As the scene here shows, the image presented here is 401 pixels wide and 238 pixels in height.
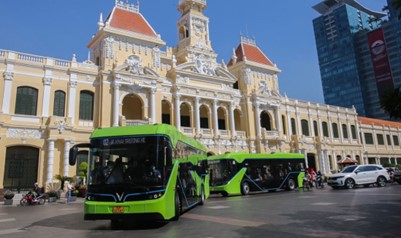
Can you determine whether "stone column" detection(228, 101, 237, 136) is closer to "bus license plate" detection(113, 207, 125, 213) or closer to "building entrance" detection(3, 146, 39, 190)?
"building entrance" detection(3, 146, 39, 190)

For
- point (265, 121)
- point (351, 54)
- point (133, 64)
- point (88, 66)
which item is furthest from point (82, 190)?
point (351, 54)

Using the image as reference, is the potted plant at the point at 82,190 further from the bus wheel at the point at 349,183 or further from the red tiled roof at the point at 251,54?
the red tiled roof at the point at 251,54

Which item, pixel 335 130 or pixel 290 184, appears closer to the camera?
pixel 290 184

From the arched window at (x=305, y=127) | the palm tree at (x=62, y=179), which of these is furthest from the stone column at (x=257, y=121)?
the palm tree at (x=62, y=179)

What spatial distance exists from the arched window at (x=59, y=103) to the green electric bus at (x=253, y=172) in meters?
13.6

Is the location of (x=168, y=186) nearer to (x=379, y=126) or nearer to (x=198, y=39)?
(x=198, y=39)

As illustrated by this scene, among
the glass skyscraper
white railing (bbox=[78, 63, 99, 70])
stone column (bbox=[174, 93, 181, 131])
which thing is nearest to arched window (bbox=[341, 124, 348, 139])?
stone column (bbox=[174, 93, 181, 131])

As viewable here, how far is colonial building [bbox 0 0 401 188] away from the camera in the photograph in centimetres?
2448

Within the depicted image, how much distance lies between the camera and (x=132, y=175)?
8695 millimetres

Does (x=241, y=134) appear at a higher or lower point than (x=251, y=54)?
lower

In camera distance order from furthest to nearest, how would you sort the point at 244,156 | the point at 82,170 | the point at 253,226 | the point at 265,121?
the point at 265,121 → the point at 82,170 → the point at 244,156 → the point at 253,226

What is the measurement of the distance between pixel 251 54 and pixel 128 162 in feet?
116

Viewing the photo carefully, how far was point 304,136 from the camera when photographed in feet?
141

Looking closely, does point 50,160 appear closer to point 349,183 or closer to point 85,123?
point 85,123
